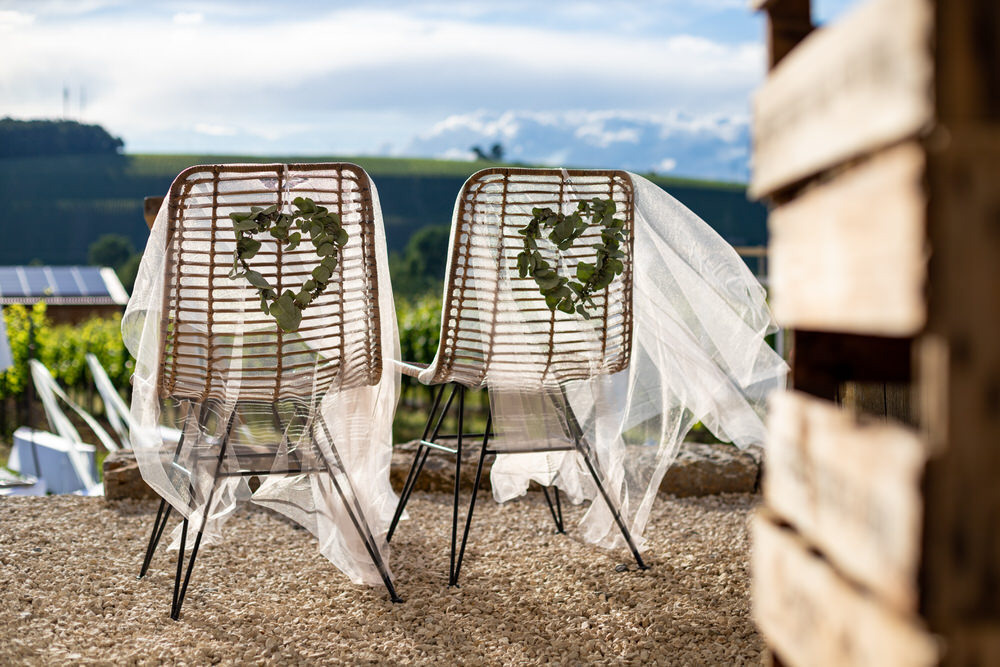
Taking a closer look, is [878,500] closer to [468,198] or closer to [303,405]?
[468,198]

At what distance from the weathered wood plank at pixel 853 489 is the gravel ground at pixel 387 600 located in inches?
46.4

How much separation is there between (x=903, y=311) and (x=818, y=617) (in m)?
0.36

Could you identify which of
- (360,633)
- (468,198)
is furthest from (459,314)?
(360,633)

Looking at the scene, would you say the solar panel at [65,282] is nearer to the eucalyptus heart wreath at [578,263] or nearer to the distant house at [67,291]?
the distant house at [67,291]

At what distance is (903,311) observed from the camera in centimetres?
75

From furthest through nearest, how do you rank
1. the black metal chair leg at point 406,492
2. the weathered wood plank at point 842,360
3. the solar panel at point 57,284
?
1. the solar panel at point 57,284
2. the black metal chair leg at point 406,492
3. the weathered wood plank at point 842,360

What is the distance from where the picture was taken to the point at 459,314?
8.15 ft

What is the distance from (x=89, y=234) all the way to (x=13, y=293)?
1908 centimetres

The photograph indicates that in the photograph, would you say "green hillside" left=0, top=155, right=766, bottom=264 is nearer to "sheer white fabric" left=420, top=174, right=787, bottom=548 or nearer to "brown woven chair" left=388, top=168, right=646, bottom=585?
"sheer white fabric" left=420, top=174, right=787, bottom=548

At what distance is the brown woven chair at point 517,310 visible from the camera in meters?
2.43

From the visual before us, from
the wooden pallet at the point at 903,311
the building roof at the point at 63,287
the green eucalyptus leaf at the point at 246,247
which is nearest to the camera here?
the wooden pallet at the point at 903,311

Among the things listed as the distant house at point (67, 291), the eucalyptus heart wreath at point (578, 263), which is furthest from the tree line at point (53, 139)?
the eucalyptus heart wreath at point (578, 263)

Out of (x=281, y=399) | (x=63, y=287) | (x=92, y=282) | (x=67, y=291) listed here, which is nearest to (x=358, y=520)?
(x=281, y=399)

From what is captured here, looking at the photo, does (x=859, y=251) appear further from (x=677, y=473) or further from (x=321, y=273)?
(x=677, y=473)
